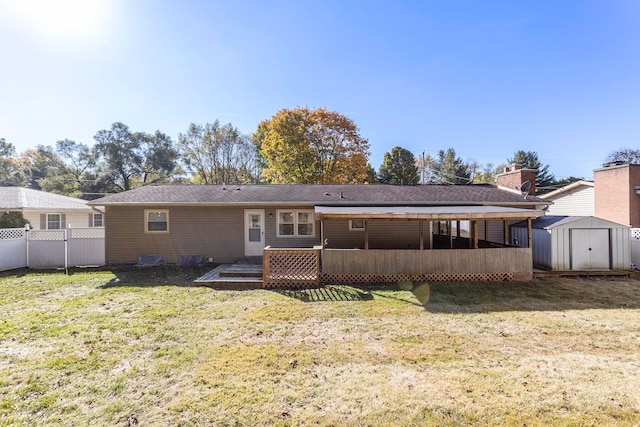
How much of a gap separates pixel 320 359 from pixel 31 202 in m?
18.2

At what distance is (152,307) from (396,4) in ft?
44.5

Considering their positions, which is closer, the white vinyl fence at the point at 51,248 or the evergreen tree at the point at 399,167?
the white vinyl fence at the point at 51,248

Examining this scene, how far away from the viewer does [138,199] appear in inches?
432

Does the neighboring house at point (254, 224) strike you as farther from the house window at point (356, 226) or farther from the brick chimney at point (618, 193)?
the brick chimney at point (618, 193)

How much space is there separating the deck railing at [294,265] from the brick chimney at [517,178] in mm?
12020

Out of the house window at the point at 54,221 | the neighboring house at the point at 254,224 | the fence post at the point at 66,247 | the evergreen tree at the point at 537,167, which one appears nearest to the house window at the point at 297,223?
the neighboring house at the point at 254,224

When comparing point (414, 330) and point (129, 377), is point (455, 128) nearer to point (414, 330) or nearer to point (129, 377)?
point (414, 330)

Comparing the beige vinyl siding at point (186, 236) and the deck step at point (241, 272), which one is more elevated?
the beige vinyl siding at point (186, 236)

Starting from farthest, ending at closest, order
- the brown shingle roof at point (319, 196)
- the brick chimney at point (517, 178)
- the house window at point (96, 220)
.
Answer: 1. the house window at point (96, 220)
2. the brick chimney at point (517, 178)
3. the brown shingle roof at point (319, 196)

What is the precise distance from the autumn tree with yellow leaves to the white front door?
16.8 metres

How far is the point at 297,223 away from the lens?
11.5 meters

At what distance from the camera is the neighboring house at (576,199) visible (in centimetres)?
1633

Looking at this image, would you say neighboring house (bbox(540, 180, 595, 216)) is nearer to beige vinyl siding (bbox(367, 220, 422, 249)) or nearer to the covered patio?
beige vinyl siding (bbox(367, 220, 422, 249))

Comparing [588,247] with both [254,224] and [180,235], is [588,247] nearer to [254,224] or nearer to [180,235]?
[254,224]
